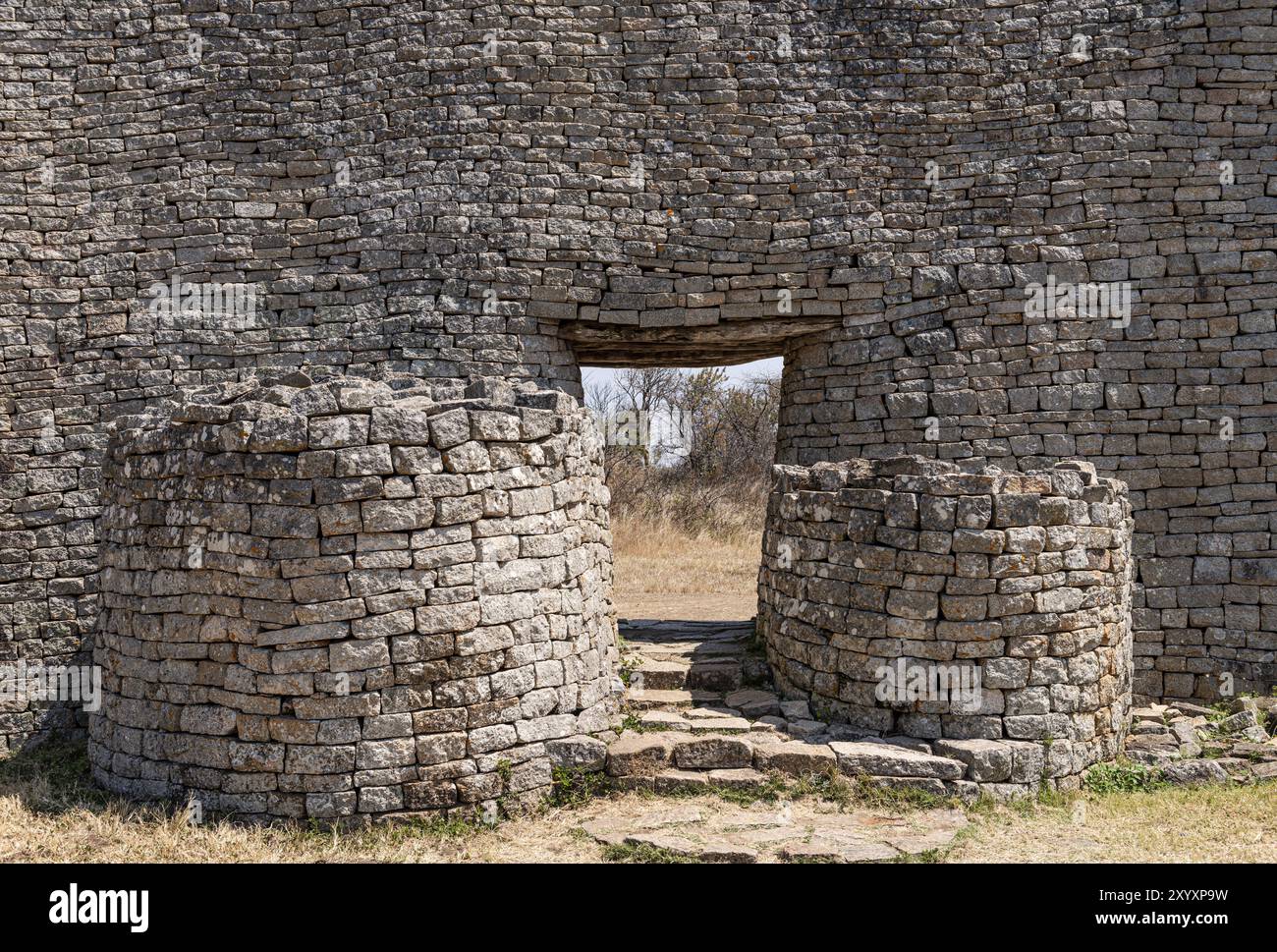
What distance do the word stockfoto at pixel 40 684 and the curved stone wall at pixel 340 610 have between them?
3.34 metres

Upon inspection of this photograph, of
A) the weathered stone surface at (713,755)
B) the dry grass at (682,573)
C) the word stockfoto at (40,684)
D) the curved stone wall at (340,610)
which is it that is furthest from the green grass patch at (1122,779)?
the word stockfoto at (40,684)

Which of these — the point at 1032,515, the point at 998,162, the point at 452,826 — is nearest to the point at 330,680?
the point at 452,826

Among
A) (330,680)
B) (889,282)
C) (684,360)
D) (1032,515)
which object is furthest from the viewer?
(684,360)

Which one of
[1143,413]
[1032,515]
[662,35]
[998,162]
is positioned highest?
[662,35]

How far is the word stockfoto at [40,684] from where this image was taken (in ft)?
26.9

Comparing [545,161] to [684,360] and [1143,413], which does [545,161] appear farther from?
[1143,413]

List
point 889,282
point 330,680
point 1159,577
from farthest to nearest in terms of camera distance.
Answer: point 889,282
point 1159,577
point 330,680

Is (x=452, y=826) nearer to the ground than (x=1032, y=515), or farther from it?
nearer to the ground

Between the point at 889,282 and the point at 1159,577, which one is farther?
the point at 889,282

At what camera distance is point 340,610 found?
5.07 m

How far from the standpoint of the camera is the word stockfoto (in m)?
8.21

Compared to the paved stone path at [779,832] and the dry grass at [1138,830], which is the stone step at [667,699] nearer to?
the paved stone path at [779,832]

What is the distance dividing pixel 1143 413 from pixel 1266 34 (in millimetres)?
3595

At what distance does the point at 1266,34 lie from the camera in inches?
316
